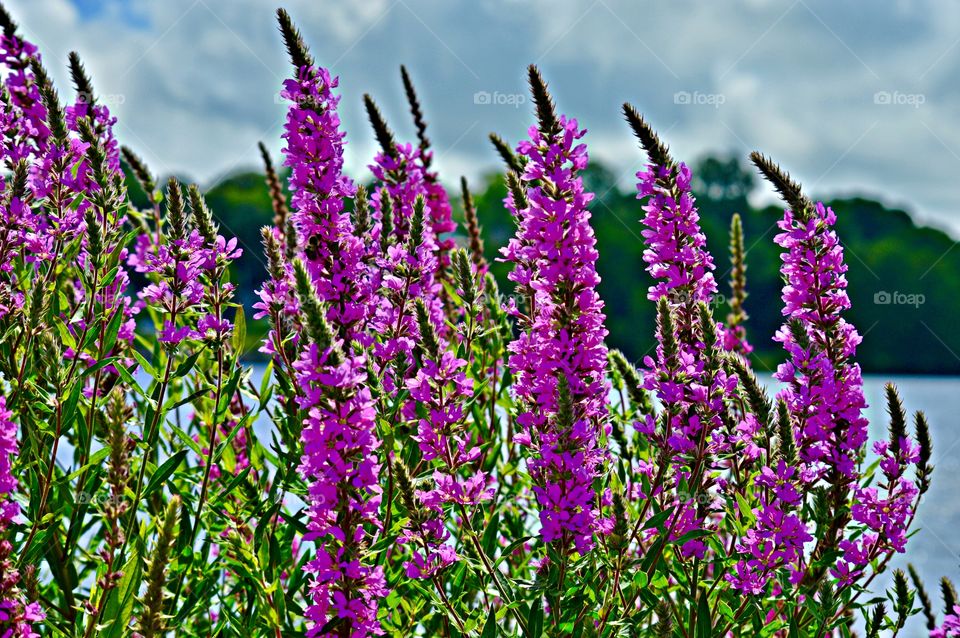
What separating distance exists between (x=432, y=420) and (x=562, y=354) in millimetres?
414

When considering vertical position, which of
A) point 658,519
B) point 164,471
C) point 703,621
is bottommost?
point 703,621

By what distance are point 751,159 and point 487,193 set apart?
2449 inches

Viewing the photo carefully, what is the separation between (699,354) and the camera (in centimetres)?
275

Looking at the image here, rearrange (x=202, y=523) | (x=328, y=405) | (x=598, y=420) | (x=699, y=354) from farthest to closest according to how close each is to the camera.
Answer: (x=202, y=523) < (x=699, y=354) < (x=598, y=420) < (x=328, y=405)

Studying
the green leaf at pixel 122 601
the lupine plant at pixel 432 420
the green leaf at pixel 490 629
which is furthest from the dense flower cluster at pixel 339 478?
the green leaf at pixel 122 601

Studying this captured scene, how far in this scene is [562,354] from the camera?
8.08 ft

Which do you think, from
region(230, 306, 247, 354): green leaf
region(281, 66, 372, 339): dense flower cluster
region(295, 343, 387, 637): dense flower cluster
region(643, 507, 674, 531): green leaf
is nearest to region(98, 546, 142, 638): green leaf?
region(295, 343, 387, 637): dense flower cluster

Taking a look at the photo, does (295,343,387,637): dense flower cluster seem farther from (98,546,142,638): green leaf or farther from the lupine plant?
(98,546,142,638): green leaf

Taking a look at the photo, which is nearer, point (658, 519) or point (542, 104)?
point (658, 519)

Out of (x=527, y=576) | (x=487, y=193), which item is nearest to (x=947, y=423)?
(x=527, y=576)

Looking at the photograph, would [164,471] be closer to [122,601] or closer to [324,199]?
[122,601]

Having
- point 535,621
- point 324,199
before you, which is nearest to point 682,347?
point 535,621

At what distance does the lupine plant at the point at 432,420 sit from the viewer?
2.44m

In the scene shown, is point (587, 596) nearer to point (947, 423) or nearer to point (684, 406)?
point (684, 406)
